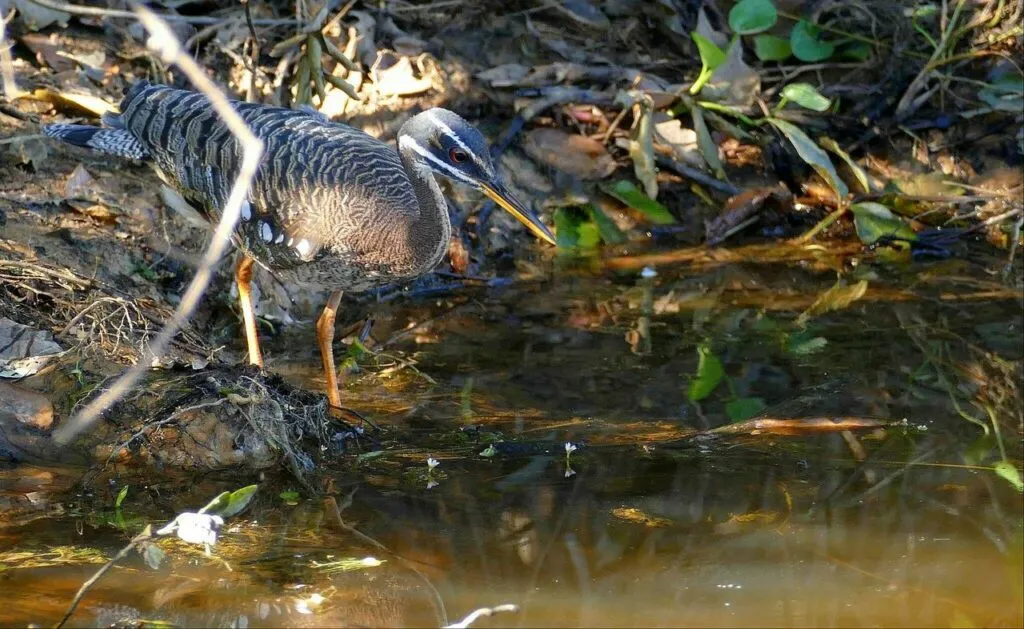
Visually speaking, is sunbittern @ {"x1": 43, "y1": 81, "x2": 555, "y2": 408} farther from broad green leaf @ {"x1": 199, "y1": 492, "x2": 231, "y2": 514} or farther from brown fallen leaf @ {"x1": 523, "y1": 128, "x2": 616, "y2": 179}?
brown fallen leaf @ {"x1": 523, "y1": 128, "x2": 616, "y2": 179}

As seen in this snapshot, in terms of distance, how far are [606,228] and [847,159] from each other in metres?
1.62

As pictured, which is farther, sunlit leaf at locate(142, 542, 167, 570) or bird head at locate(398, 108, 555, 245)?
bird head at locate(398, 108, 555, 245)

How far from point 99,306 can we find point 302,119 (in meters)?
1.40

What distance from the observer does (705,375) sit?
5961 mm

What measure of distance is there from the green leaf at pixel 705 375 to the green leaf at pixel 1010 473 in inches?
54.3

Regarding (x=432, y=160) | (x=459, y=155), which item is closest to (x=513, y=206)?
(x=459, y=155)

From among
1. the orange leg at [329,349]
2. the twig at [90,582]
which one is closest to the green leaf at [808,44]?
the orange leg at [329,349]

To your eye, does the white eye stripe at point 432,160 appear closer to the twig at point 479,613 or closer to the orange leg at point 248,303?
the orange leg at point 248,303

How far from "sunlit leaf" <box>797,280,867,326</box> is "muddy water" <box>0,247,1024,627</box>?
71 mm

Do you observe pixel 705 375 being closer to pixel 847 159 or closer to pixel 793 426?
pixel 793 426

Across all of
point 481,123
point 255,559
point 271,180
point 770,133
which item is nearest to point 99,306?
point 271,180

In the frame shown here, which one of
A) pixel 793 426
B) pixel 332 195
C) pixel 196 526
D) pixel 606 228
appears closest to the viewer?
pixel 196 526

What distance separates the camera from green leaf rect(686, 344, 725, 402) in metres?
5.73

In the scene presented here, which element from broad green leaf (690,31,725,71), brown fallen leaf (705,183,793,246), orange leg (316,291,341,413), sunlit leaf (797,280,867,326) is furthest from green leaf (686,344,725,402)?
broad green leaf (690,31,725,71)
